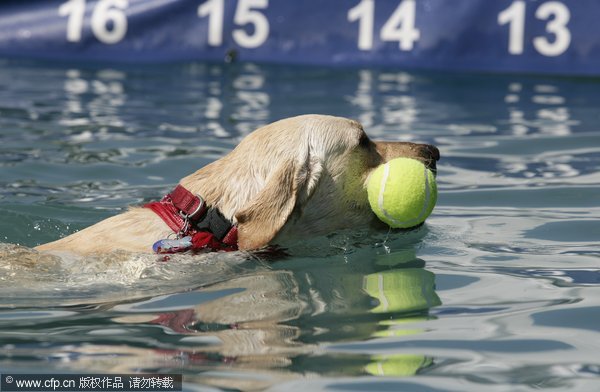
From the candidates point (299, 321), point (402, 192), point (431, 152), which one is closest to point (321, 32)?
point (431, 152)

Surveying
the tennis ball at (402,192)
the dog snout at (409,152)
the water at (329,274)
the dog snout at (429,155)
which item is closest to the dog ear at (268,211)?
the water at (329,274)

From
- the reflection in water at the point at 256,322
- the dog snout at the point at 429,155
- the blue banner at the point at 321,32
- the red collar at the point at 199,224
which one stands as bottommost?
the reflection in water at the point at 256,322

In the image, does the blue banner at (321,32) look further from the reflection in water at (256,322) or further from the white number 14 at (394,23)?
the reflection in water at (256,322)

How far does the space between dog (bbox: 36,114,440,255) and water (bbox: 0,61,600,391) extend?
0.13 metres

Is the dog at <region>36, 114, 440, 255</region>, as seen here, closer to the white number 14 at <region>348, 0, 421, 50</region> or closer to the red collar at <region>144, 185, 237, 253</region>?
the red collar at <region>144, 185, 237, 253</region>

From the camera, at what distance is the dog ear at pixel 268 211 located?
4.88 metres

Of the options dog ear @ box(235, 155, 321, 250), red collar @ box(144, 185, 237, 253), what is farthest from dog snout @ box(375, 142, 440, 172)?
red collar @ box(144, 185, 237, 253)

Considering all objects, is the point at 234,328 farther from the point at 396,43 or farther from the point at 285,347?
the point at 396,43

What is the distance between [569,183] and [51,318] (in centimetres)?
405

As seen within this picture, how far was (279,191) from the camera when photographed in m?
4.95

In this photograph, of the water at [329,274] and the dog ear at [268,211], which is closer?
the water at [329,274]

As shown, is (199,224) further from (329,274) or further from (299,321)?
(299,321)

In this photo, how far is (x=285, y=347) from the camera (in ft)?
12.7

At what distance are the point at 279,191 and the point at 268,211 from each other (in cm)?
12
